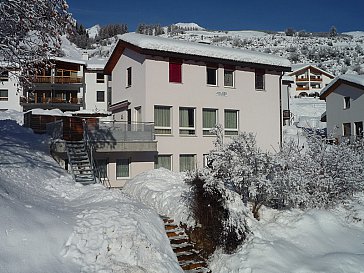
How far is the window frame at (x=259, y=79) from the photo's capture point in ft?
78.5

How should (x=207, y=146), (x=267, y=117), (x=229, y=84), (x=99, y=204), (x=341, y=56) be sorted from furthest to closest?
(x=341, y=56) → (x=267, y=117) → (x=229, y=84) → (x=207, y=146) → (x=99, y=204)

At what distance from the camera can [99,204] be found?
1118cm

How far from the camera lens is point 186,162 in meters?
20.8

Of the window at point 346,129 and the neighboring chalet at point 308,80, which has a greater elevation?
the neighboring chalet at point 308,80

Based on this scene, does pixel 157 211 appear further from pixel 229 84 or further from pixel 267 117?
pixel 267 117

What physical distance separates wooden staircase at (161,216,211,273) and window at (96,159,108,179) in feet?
23.5

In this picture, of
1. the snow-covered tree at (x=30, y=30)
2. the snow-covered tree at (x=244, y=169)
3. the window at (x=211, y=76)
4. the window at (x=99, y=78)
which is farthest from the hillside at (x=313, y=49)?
the snow-covered tree at (x=30, y=30)

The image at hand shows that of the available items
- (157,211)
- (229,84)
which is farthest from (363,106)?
(157,211)

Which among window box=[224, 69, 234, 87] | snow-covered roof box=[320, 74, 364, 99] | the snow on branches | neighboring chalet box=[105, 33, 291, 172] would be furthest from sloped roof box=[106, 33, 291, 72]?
snow-covered roof box=[320, 74, 364, 99]

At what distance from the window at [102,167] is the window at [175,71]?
5857mm

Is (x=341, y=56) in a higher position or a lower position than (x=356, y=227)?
higher

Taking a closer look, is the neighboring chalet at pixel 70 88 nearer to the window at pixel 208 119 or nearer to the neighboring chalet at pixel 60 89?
the neighboring chalet at pixel 60 89

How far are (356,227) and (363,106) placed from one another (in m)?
22.1

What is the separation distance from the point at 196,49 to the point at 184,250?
12964 millimetres
